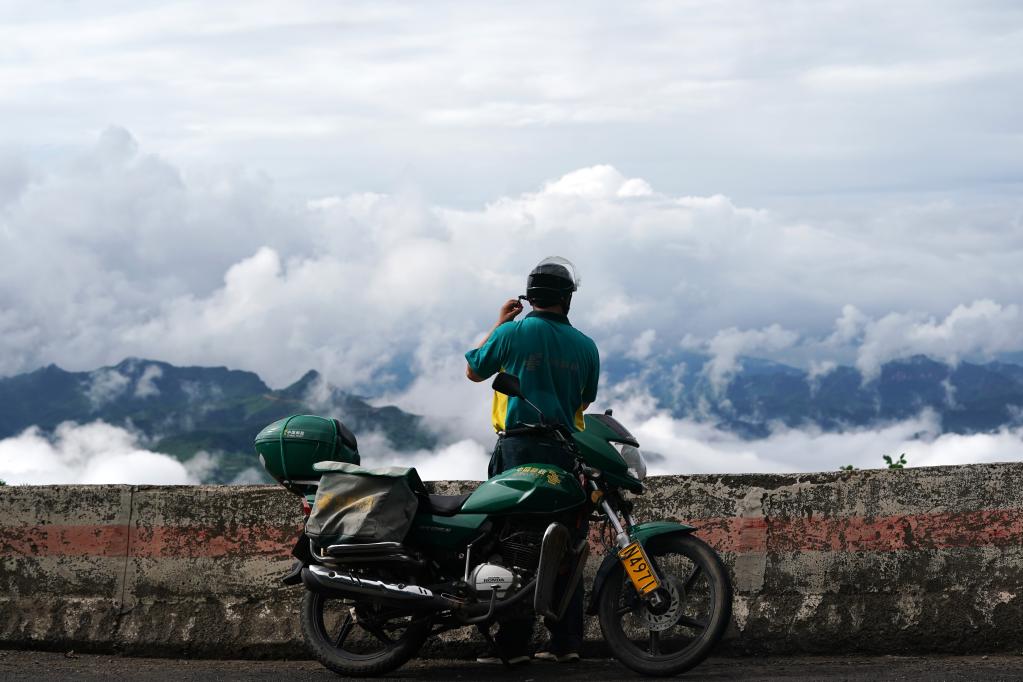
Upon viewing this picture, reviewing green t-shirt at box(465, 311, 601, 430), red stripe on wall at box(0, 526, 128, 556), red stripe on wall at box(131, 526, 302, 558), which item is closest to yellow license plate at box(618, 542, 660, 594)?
green t-shirt at box(465, 311, 601, 430)

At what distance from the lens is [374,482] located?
648cm

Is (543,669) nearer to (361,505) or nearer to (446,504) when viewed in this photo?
(446,504)

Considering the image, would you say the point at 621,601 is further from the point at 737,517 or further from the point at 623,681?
the point at 737,517

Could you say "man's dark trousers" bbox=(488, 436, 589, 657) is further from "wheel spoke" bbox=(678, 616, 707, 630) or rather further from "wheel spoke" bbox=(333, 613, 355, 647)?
"wheel spoke" bbox=(333, 613, 355, 647)

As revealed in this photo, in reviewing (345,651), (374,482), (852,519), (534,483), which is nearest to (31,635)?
(345,651)

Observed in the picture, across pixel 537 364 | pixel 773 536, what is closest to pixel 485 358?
pixel 537 364

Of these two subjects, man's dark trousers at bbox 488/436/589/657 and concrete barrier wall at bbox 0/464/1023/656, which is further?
concrete barrier wall at bbox 0/464/1023/656

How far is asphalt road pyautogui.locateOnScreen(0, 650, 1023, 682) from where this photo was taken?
6.41 metres

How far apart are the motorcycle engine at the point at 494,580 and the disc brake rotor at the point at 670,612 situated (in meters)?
0.65

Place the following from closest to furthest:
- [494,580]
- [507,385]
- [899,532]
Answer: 1. [507,385]
2. [494,580]
3. [899,532]

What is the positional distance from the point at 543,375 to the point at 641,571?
110cm

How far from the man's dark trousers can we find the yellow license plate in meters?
0.33

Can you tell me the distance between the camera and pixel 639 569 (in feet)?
20.6

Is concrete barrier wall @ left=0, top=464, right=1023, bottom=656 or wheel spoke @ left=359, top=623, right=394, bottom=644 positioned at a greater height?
concrete barrier wall @ left=0, top=464, right=1023, bottom=656
